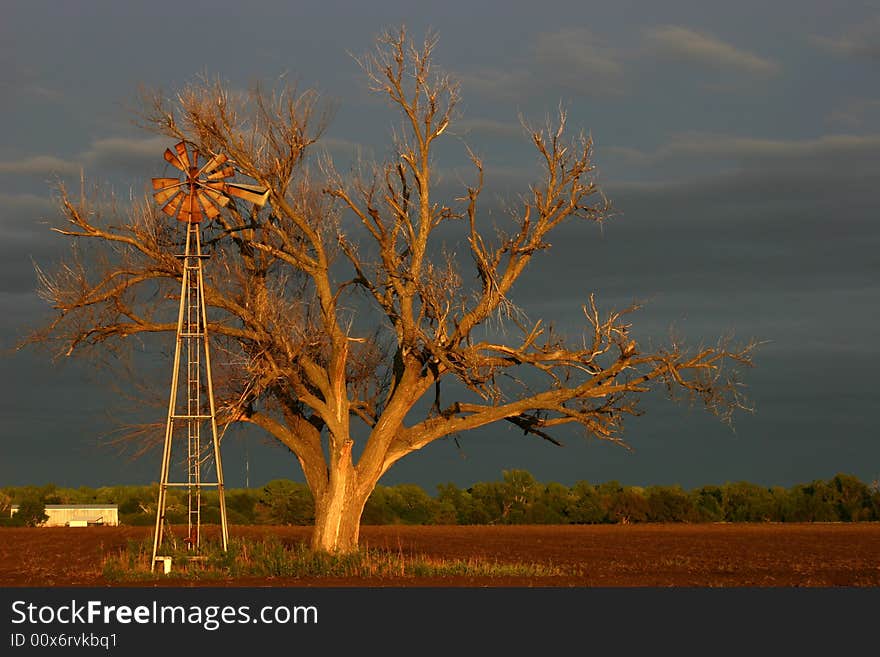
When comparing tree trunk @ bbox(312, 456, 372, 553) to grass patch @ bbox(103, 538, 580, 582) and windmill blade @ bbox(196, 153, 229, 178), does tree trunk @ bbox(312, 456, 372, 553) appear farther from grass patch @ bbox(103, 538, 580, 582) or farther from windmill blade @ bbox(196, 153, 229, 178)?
windmill blade @ bbox(196, 153, 229, 178)

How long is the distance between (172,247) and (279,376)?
195 inches

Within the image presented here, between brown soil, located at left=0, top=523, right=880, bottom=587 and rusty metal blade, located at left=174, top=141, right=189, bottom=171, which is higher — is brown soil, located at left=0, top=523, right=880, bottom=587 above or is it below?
below

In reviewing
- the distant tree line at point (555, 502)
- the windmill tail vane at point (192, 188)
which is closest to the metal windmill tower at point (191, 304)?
the windmill tail vane at point (192, 188)

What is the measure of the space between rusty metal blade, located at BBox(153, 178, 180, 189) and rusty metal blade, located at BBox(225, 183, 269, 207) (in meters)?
1.47

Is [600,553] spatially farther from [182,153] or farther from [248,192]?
[182,153]

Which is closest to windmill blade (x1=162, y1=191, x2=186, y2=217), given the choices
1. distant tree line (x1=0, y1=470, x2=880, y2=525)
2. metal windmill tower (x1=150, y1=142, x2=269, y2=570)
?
metal windmill tower (x1=150, y1=142, x2=269, y2=570)

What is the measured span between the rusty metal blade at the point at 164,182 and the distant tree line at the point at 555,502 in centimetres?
3683

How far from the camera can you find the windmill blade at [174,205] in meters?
30.1

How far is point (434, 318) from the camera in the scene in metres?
32.3

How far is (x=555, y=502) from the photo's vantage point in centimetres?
6988

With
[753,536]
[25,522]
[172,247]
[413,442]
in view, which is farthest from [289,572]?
[25,522]

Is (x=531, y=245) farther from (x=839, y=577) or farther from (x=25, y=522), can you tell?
(x=25, y=522)

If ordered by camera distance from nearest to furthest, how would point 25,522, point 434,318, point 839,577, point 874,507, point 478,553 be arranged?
point 839,577 → point 434,318 → point 478,553 → point 25,522 → point 874,507

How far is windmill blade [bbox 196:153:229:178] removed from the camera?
99.3 feet
